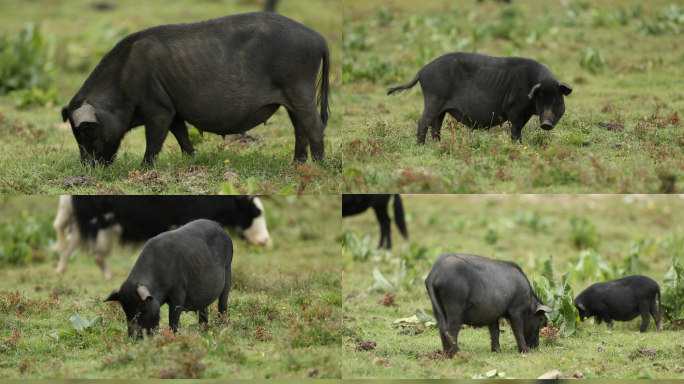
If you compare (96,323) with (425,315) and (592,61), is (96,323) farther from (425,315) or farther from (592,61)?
(592,61)

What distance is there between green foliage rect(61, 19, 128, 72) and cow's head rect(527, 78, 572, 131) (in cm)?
1293

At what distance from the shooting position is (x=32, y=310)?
8867mm

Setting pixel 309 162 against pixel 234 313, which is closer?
pixel 234 313

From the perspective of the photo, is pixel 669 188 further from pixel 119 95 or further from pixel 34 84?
pixel 34 84

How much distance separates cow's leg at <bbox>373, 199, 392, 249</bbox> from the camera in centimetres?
1313

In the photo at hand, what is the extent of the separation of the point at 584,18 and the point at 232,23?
15.1 meters

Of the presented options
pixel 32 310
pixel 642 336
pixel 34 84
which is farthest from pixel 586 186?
pixel 34 84

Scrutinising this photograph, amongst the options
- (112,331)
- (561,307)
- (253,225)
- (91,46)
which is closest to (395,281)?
(561,307)

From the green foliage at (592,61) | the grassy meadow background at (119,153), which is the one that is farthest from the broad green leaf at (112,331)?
the green foliage at (592,61)

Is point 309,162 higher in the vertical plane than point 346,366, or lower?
higher

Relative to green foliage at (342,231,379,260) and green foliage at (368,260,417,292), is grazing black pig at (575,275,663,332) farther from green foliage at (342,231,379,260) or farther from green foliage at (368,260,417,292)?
green foliage at (342,231,379,260)

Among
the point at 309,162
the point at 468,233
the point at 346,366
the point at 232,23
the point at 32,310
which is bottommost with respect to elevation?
the point at 468,233

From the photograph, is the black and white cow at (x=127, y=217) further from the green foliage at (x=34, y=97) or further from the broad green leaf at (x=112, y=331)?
the broad green leaf at (x=112, y=331)

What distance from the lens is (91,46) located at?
60.7ft
